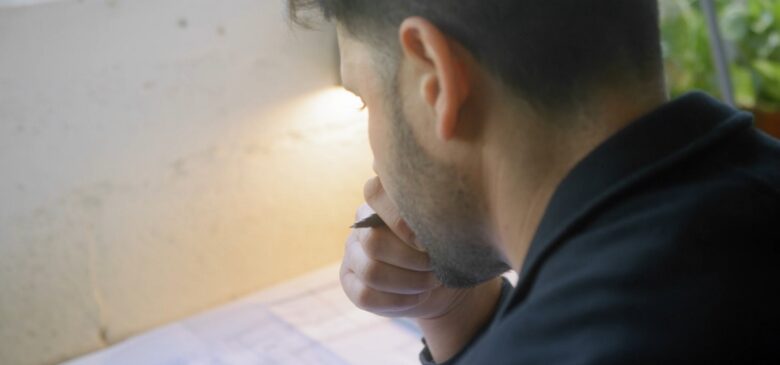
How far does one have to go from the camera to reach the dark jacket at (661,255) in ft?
1.60

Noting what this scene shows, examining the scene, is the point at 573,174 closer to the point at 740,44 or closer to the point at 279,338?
the point at 279,338

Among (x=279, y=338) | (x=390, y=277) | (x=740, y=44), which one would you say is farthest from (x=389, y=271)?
(x=740, y=44)

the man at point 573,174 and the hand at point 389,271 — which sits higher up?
the man at point 573,174

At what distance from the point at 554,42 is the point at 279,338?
0.88m

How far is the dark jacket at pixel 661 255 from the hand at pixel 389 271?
0.32m

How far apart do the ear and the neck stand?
30 mm

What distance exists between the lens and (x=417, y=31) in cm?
61

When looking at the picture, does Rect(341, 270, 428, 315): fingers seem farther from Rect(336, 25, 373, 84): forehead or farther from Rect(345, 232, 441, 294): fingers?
Rect(336, 25, 373, 84): forehead

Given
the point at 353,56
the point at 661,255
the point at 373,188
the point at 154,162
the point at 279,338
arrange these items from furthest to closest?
the point at 154,162, the point at 279,338, the point at 373,188, the point at 353,56, the point at 661,255

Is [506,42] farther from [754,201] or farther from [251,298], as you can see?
[251,298]

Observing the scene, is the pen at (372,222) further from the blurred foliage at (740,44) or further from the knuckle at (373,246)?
the blurred foliage at (740,44)

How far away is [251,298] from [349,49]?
918 millimetres

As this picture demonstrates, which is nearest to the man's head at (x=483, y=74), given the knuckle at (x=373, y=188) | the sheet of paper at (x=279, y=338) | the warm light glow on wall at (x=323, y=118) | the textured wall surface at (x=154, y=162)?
the knuckle at (x=373, y=188)

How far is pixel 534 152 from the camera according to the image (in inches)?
23.6
